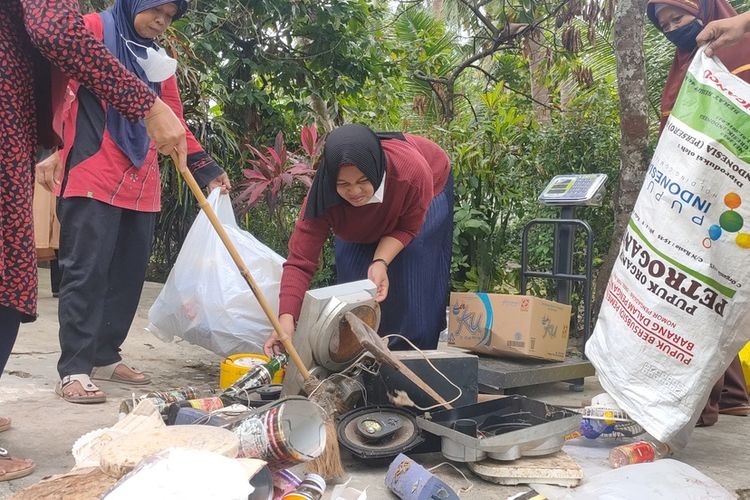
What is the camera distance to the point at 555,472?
75.5 inches

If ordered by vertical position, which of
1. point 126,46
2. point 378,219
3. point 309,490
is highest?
point 126,46

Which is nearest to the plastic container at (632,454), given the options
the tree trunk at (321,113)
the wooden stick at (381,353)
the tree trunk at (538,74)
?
the wooden stick at (381,353)

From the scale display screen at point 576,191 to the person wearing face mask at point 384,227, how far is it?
532 mm

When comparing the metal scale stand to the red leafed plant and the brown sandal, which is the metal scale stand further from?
the brown sandal

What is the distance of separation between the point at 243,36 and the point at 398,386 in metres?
→ 3.85

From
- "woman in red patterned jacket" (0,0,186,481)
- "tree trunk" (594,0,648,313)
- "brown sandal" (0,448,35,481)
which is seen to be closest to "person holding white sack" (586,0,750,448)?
"tree trunk" (594,0,648,313)

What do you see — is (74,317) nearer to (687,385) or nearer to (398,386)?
(398,386)

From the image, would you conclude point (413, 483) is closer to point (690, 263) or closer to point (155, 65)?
point (690, 263)

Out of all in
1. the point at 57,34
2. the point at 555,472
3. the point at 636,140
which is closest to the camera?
the point at 57,34

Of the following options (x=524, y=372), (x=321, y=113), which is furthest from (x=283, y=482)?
(x=321, y=113)

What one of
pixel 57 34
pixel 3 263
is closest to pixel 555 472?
pixel 3 263

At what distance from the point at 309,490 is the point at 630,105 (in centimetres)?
270

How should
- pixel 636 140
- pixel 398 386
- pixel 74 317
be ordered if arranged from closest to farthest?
pixel 398 386, pixel 74 317, pixel 636 140

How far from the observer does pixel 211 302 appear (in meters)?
2.95
